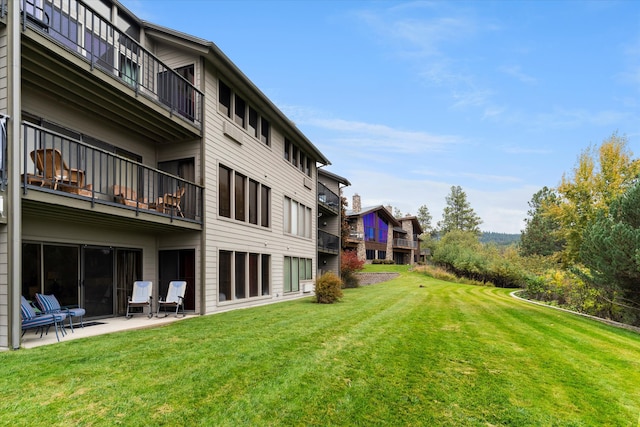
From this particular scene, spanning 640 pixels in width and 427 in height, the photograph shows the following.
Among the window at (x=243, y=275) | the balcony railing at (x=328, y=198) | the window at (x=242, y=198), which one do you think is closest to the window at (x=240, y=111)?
the window at (x=242, y=198)

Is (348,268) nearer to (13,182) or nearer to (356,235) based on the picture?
(356,235)

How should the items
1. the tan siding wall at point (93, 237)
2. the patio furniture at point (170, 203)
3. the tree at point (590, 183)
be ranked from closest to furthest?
the tan siding wall at point (93, 237), the patio furniture at point (170, 203), the tree at point (590, 183)

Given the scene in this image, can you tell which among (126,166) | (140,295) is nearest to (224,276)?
(140,295)

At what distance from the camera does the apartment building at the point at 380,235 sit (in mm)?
37344

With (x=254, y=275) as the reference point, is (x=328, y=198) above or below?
above

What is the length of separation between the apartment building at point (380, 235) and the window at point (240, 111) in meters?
21.9

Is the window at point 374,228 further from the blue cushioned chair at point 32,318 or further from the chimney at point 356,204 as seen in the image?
the blue cushioned chair at point 32,318

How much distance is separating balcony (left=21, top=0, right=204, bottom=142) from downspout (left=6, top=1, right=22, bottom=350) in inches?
8.1

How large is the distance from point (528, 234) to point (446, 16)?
164 ft

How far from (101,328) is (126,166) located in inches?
138

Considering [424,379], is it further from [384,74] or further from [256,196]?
[384,74]

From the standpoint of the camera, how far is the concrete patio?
6.77 meters

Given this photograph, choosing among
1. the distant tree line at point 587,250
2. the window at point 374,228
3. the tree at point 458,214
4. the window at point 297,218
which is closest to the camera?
the distant tree line at point 587,250

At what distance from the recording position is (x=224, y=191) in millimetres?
11633
